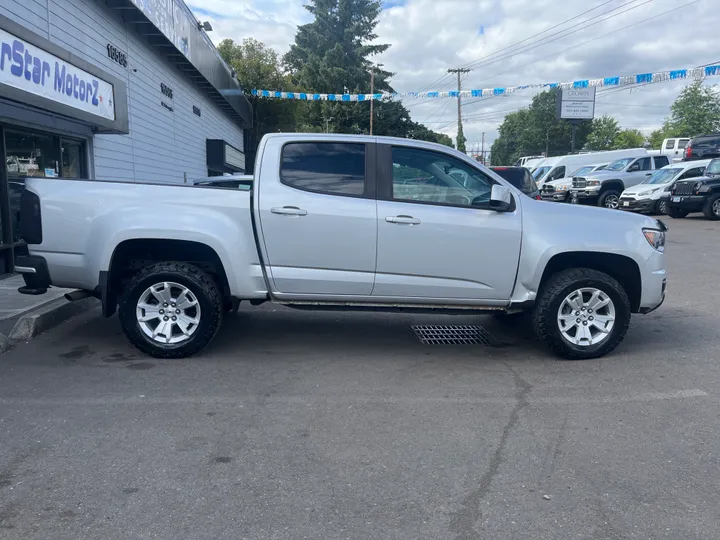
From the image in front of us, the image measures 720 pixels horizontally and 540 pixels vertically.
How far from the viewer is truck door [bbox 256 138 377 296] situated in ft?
17.7

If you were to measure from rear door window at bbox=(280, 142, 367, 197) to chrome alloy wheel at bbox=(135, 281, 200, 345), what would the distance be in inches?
54.0

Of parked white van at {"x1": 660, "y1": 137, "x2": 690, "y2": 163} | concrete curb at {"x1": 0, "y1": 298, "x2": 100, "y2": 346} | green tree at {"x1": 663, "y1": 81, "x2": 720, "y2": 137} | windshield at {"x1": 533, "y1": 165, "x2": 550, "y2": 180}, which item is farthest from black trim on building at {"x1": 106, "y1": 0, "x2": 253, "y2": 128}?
green tree at {"x1": 663, "y1": 81, "x2": 720, "y2": 137}

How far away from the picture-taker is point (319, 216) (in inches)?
213

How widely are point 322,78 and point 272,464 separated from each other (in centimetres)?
4539

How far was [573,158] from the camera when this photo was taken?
30266 mm

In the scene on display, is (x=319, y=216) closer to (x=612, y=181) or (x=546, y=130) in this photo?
(x=612, y=181)

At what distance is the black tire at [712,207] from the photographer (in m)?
19.1

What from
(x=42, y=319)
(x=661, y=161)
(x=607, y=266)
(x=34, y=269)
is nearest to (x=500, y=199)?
(x=607, y=266)

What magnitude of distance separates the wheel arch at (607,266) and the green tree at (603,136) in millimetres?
87138

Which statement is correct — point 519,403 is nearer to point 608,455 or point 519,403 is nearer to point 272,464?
point 608,455

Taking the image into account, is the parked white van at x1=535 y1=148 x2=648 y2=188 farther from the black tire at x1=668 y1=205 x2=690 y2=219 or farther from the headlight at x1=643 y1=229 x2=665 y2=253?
the headlight at x1=643 y1=229 x2=665 y2=253

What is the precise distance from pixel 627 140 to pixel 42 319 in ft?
301

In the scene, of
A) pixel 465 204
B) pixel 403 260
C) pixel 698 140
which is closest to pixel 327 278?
pixel 403 260

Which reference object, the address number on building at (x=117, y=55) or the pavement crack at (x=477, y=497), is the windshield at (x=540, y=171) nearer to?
the address number on building at (x=117, y=55)
